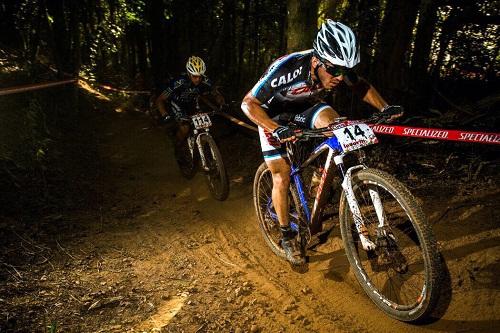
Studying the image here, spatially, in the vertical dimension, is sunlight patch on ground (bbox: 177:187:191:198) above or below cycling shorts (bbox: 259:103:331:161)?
below

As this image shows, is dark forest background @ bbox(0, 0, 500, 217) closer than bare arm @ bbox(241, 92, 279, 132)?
No

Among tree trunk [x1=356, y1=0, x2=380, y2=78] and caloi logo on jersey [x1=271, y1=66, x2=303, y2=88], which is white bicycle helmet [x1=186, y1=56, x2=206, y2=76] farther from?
caloi logo on jersey [x1=271, y1=66, x2=303, y2=88]

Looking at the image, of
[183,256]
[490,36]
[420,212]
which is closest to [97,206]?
[183,256]

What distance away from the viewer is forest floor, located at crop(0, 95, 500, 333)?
9.46 feet

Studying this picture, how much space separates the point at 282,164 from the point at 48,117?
22.0 feet

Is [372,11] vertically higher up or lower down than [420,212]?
higher up

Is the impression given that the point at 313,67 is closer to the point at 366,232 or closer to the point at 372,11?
the point at 366,232

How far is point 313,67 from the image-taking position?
10.7ft

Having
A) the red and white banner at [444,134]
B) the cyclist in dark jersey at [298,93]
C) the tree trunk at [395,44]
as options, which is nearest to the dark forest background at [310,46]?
the tree trunk at [395,44]

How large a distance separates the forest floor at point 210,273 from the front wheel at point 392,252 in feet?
0.59

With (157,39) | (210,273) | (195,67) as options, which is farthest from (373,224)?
(157,39)

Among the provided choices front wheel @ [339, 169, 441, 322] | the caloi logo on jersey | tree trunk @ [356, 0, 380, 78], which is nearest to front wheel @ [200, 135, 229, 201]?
the caloi logo on jersey

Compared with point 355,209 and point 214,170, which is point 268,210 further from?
point 214,170

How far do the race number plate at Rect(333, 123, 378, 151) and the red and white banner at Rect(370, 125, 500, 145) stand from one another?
0.30 meters
